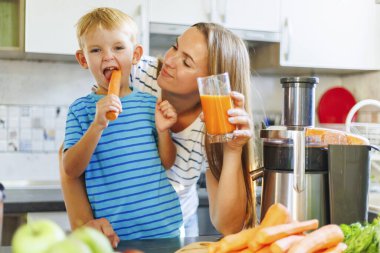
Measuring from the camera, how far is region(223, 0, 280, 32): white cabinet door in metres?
2.82

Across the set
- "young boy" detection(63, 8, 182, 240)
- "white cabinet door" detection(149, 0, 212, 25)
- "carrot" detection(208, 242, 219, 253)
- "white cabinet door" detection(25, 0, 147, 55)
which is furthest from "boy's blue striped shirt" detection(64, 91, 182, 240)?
"white cabinet door" detection(149, 0, 212, 25)

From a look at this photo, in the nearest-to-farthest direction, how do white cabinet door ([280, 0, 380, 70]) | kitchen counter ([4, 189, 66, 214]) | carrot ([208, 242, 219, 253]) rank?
carrot ([208, 242, 219, 253]), kitchen counter ([4, 189, 66, 214]), white cabinet door ([280, 0, 380, 70])

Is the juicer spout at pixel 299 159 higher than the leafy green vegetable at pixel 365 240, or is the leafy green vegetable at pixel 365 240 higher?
the juicer spout at pixel 299 159

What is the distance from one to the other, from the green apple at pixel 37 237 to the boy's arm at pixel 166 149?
87cm

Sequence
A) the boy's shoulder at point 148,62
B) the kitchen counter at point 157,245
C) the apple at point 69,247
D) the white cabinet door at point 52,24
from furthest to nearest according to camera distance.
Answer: the white cabinet door at point 52,24 → the boy's shoulder at point 148,62 → the kitchen counter at point 157,245 → the apple at point 69,247

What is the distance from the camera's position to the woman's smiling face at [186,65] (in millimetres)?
1517

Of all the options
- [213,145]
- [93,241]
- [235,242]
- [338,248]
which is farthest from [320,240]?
[93,241]

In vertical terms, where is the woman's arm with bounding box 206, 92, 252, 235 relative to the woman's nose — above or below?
below

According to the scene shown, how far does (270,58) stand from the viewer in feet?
9.94

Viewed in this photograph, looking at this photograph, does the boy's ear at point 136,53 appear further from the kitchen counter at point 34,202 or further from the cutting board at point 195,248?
the kitchen counter at point 34,202

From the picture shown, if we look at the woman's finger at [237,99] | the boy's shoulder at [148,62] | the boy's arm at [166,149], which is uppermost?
the boy's shoulder at [148,62]

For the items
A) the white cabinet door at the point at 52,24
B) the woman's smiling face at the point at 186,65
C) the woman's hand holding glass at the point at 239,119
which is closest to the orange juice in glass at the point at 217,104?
the woman's hand holding glass at the point at 239,119

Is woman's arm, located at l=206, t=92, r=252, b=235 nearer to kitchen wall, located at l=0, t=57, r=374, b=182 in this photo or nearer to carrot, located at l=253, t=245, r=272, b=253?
carrot, located at l=253, t=245, r=272, b=253

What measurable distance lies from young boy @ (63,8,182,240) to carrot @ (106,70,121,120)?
0.04 m
